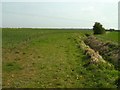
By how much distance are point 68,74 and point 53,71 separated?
1309 millimetres

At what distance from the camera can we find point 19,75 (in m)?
17.7

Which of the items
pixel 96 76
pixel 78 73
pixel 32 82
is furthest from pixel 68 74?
pixel 32 82

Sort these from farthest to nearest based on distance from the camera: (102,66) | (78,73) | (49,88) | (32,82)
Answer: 1. (102,66)
2. (78,73)
3. (32,82)
4. (49,88)

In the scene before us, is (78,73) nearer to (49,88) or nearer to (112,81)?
(112,81)

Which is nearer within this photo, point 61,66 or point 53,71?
point 53,71

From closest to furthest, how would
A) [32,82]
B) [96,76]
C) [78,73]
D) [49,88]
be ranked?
1. [49,88]
2. [32,82]
3. [96,76]
4. [78,73]

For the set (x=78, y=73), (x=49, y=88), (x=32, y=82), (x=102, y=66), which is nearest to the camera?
(x=49, y=88)

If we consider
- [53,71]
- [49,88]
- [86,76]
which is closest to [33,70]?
[53,71]

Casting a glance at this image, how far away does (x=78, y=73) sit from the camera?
18.2 metres

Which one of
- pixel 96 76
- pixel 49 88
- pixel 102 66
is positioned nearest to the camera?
pixel 49 88

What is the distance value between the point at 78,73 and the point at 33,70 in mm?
2804

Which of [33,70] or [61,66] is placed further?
[61,66]

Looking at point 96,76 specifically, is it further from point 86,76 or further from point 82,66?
point 82,66

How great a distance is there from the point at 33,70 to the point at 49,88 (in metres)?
→ 4.94
